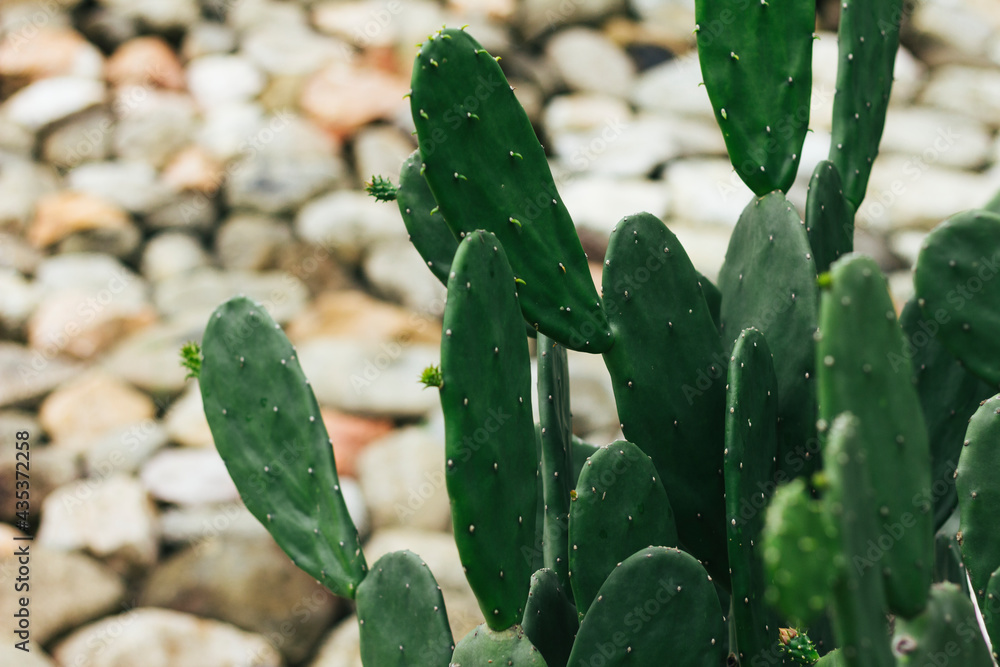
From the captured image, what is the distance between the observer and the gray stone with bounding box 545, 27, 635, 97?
16.9 feet

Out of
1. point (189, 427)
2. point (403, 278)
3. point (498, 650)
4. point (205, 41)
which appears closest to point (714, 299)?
point (498, 650)

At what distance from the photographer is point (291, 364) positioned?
1.06 metres

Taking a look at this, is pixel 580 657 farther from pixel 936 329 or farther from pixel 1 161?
pixel 1 161

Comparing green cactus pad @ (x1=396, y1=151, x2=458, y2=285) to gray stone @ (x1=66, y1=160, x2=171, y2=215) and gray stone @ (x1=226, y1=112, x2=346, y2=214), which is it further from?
gray stone @ (x1=66, y1=160, x2=171, y2=215)

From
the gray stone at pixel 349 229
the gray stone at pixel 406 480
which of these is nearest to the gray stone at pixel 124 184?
the gray stone at pixel 349 229

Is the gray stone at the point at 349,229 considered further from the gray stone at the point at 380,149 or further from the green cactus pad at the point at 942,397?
the green cactus pad at the point at 942,397

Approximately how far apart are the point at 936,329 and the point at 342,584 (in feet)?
2.21

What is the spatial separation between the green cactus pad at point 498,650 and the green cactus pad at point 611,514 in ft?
0.31

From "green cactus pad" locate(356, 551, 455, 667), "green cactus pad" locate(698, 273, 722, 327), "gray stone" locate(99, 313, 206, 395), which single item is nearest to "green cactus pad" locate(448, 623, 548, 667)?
"green cactus pad" locate(356, 551, 455, 667)

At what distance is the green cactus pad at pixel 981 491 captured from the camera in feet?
2.57

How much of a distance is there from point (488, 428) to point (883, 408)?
32 cm

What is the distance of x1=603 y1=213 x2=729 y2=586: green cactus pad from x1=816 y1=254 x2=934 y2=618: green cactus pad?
327 mm

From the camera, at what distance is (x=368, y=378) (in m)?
3.60

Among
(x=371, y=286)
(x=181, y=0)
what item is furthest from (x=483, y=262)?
(x=181, y=0)
